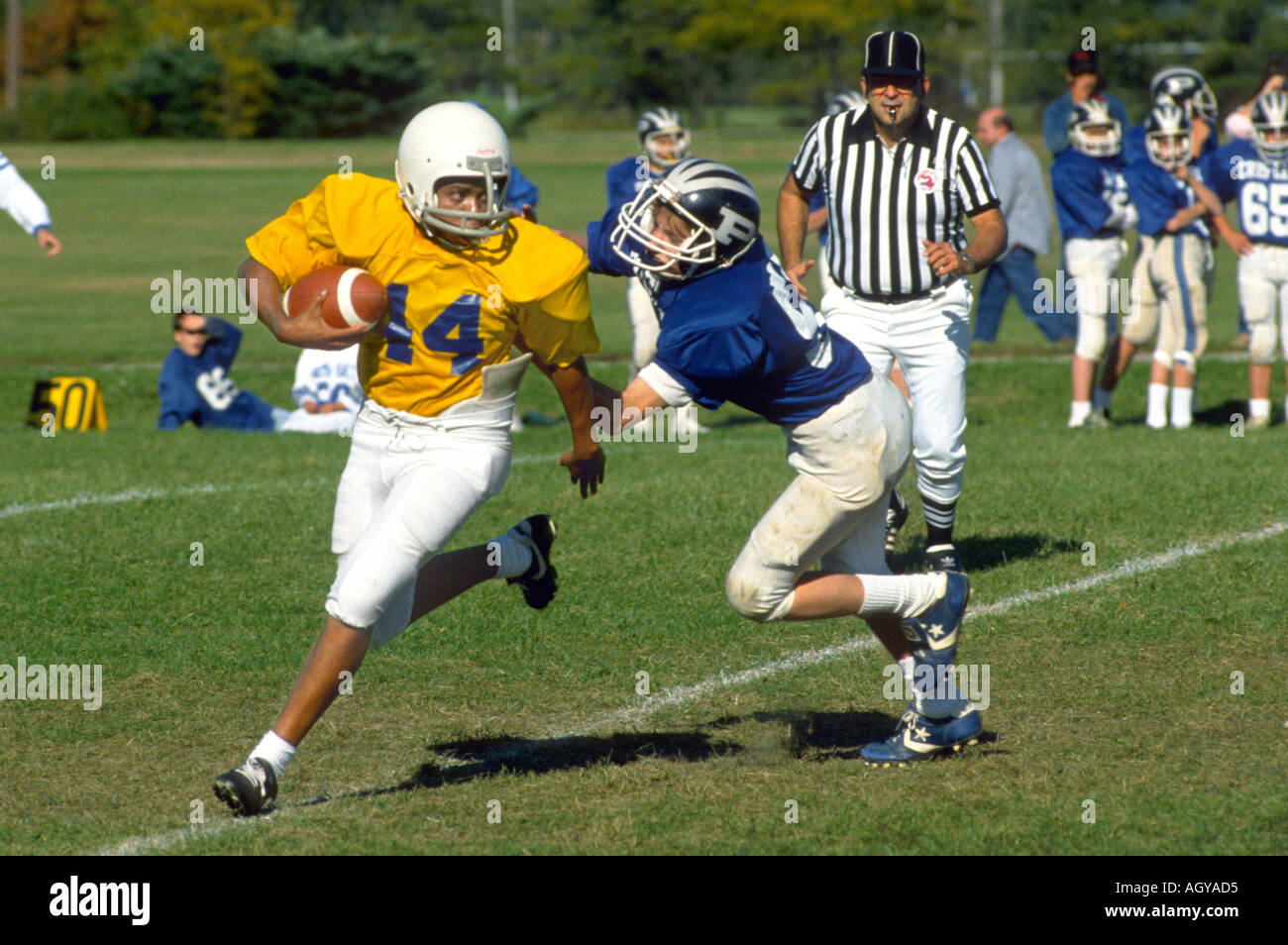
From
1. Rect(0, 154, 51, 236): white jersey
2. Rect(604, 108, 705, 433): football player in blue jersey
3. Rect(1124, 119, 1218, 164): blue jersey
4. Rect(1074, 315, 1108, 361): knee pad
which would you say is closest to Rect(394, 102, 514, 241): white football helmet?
Rect(0, 154, 51, 236): white jersey

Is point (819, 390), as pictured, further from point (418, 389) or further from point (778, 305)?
point (418, 389)

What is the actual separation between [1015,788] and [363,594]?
6.41ft

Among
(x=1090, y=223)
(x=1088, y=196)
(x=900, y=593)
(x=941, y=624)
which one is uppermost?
(x=1088, y=196)

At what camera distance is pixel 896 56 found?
6.65m

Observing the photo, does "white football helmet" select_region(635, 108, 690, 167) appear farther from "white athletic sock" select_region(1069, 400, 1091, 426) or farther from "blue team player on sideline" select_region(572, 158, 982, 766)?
"blue team player on sideline" select_region(572, 158, 982, 766)

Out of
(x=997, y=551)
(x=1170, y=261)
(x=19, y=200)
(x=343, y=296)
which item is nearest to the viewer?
(x=343, y=296)

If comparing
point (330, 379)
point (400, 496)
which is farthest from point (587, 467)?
point (330, 379)

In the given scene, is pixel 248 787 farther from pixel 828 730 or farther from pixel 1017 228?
pixel 1017 228

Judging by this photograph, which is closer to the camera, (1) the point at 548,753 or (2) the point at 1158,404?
(1) the point at 548,753

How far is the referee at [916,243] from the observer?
684 centimetres

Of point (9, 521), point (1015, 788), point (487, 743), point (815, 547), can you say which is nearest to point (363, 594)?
point (487, 743)

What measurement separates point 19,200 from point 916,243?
20.1 ft

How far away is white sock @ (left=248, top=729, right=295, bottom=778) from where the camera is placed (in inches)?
180

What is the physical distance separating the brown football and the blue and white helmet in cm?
72
